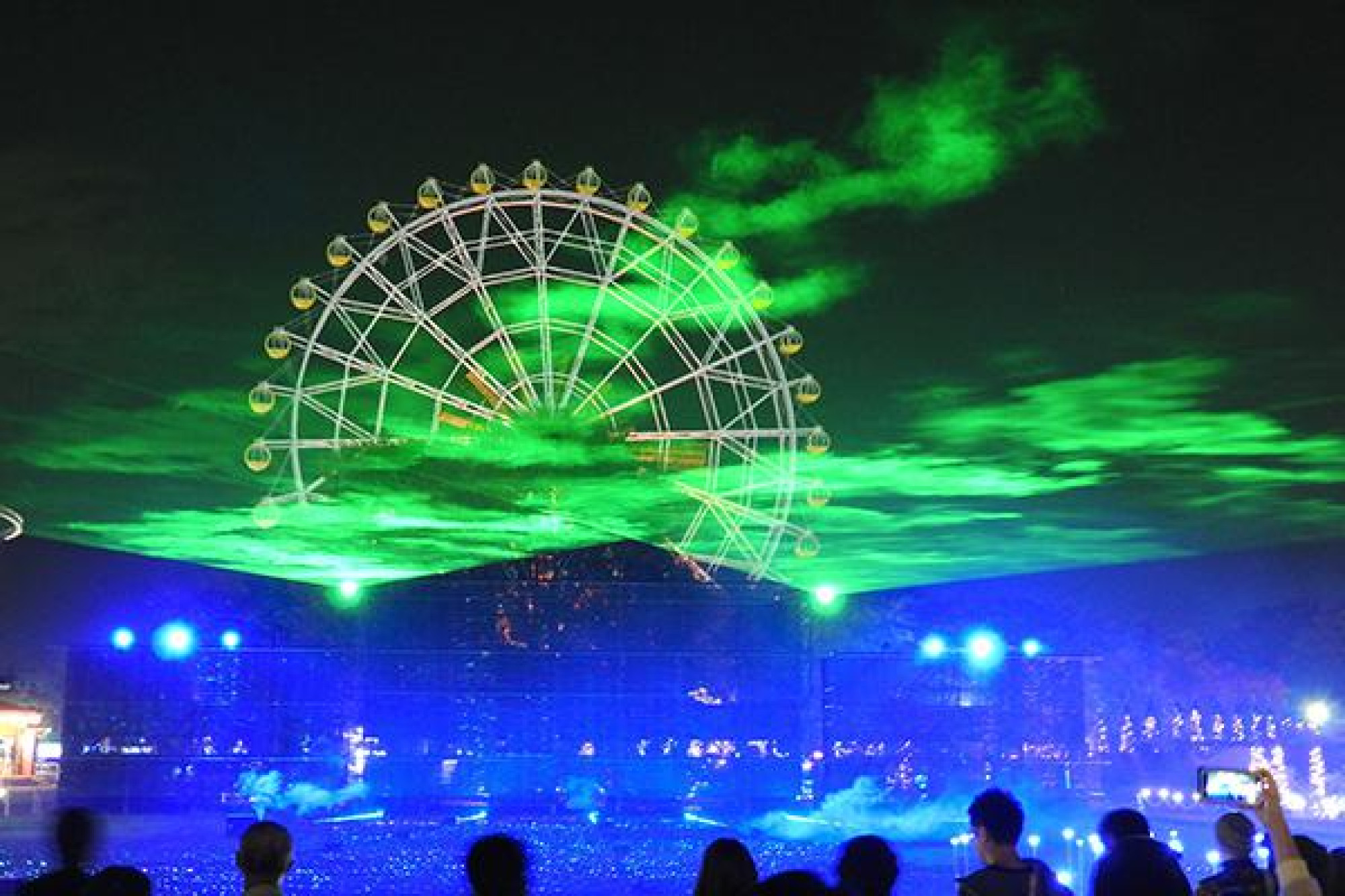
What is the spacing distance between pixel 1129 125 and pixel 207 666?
3513 cm

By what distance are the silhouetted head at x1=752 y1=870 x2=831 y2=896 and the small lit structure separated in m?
51.8

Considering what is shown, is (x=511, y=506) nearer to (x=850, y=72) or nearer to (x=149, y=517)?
(x=149, y=517)

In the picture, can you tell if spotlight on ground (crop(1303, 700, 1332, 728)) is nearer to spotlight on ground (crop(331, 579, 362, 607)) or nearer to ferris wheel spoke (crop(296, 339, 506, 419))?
spotlight on ground (crop(331, 579, 362, 607))

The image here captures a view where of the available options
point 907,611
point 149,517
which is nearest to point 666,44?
point 149,517

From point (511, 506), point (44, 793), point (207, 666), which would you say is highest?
point (511, 506)

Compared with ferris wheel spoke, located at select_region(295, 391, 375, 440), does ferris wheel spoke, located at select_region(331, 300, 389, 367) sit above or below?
above

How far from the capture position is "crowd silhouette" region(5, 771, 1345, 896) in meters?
4.78

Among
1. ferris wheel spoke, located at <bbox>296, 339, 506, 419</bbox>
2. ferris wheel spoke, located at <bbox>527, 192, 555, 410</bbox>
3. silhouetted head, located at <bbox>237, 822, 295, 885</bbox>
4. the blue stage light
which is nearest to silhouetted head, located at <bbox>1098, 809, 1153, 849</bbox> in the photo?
silhouetted head, located at <bbox>237, 822, 295, 885</bbox>

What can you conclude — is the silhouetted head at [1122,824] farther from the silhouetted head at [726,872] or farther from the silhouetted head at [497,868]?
the silhouetted head at [497,868]

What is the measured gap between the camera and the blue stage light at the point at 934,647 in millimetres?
41188

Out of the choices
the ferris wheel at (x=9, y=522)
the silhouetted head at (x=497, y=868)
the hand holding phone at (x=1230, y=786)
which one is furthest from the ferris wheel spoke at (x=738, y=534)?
the silhouetted head at (x=497, y=868)

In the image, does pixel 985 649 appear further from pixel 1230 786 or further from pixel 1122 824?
pixel 1230 786

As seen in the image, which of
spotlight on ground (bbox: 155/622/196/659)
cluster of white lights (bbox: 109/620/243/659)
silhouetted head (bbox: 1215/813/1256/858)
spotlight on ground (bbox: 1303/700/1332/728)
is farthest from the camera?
spotlight on ground (bbox: 1303/700/1332/728)

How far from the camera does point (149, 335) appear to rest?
69.4 feet
